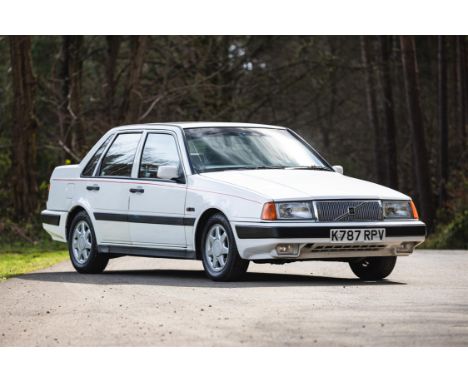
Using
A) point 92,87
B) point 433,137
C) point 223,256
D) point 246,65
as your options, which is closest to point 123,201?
point 223,256

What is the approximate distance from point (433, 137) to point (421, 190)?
13750mm

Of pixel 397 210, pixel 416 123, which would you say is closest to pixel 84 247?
pixel 397 210

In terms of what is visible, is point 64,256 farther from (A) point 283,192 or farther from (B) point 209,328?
(B) point 209,328

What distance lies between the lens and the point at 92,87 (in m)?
40.4

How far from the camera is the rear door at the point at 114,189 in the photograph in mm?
14094

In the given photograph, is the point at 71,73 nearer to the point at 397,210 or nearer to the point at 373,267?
the point at 373,267

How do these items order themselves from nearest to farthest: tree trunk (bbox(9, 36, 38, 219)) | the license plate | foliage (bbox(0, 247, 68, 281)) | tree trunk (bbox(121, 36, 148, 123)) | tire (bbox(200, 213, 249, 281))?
the license plate
tire (bbox(200, 213, 249, 281))
foliage (bbox(0, 247, 68, 281))
tree trunk (bbox(9, 36, 38, 219))
tree trunk (bbox(121, 36, 148, 123))

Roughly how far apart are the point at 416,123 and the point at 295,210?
66.9ft

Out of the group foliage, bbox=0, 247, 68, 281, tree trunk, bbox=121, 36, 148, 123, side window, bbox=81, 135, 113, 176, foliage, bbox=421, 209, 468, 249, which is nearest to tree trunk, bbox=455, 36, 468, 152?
tree trunk, bbox=121, 36, 148, 123

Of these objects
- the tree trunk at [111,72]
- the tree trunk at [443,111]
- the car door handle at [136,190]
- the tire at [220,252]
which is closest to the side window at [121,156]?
the car door handle at [136,190]

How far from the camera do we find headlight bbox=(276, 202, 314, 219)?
1198 centimetres

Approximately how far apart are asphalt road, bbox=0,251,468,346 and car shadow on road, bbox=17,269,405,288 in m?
0.01

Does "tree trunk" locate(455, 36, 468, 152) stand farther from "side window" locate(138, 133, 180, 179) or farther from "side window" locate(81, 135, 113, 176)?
"side window" locate(138, 133, 180, 179)

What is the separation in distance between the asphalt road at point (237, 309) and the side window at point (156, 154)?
4.13ft
